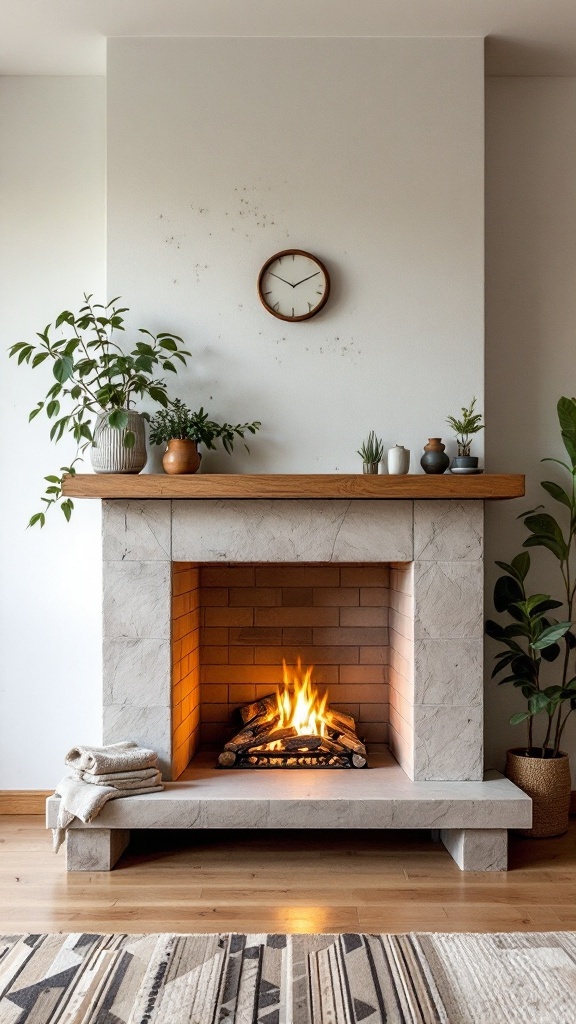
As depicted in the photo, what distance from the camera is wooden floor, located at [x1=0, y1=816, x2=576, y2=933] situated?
2.44m

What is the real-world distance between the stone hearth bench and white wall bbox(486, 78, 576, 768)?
2.19ft

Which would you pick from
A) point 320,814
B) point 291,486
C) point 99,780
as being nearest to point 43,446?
point 291,486

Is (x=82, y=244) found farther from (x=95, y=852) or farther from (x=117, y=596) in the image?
(x=95, y=852)

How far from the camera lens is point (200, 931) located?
237 centimetres

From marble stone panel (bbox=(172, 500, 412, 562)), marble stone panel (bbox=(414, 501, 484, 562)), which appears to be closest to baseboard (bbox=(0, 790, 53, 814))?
marble stone panel (bbox=(172, 500, 412, 562))

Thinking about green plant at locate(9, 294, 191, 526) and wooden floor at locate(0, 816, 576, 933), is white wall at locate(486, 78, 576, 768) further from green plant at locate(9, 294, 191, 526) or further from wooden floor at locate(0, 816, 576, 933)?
green plant at locate(9, 294, 191, 526)

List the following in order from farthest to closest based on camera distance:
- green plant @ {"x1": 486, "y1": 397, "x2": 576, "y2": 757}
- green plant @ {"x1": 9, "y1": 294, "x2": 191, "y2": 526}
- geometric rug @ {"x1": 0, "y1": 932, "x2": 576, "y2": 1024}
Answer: green plant @ {"x1": 486, "y1": 397, "x2": 576, "y2": 757} → green plant @ {"x1": 9, "y1": 294, "x2": 191, "y2": 526} → geometric rug @ {"x1": 0, "y1": 932, "x2": 576, "y2": 1024}

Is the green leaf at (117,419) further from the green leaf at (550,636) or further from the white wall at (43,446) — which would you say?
the green leaf at (550,636)

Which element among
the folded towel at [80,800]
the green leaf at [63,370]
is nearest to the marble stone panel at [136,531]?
the green leaf at [63,370]

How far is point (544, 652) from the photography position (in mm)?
3248

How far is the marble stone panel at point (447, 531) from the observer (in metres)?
3.02

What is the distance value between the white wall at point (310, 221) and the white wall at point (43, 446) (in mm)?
371

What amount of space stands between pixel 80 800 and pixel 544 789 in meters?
1.67

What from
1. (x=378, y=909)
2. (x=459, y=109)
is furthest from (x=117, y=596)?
(x=459, y=109)
